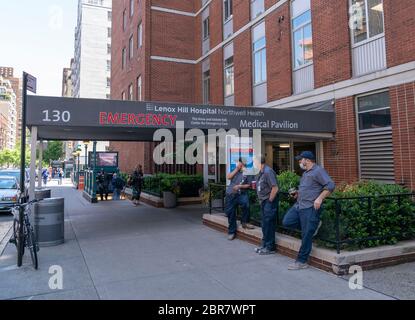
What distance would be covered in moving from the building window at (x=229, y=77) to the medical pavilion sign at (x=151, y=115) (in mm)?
7521

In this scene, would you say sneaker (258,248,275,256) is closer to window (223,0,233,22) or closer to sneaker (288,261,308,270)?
sneaker (288,261,308,270)

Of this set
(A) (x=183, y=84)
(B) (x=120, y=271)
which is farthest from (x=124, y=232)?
(A) (x=183, y=84)

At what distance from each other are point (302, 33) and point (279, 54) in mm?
1227

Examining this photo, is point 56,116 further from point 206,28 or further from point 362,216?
point 206,28

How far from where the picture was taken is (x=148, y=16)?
2133cm

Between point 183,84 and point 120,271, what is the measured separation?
17282 millimetres

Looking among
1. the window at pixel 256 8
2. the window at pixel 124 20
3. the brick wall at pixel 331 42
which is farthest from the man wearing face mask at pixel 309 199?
the window at pixel 124 20

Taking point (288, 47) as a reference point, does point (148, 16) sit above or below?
above

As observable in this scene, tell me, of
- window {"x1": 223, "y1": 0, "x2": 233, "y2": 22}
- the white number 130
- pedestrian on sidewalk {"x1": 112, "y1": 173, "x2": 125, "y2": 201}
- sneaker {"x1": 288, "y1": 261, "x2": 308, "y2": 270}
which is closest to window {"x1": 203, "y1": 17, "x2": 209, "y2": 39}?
window {"x1": 223, "y1": 0, "x2": 233, "y2": 22}

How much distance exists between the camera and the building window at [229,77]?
1720 centimetres

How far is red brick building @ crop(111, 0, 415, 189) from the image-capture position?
9.07 m

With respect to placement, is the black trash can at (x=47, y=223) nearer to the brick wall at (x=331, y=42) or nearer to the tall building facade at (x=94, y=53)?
the brick wall at (x=331, y=42)

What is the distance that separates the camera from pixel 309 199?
18.1 feet
